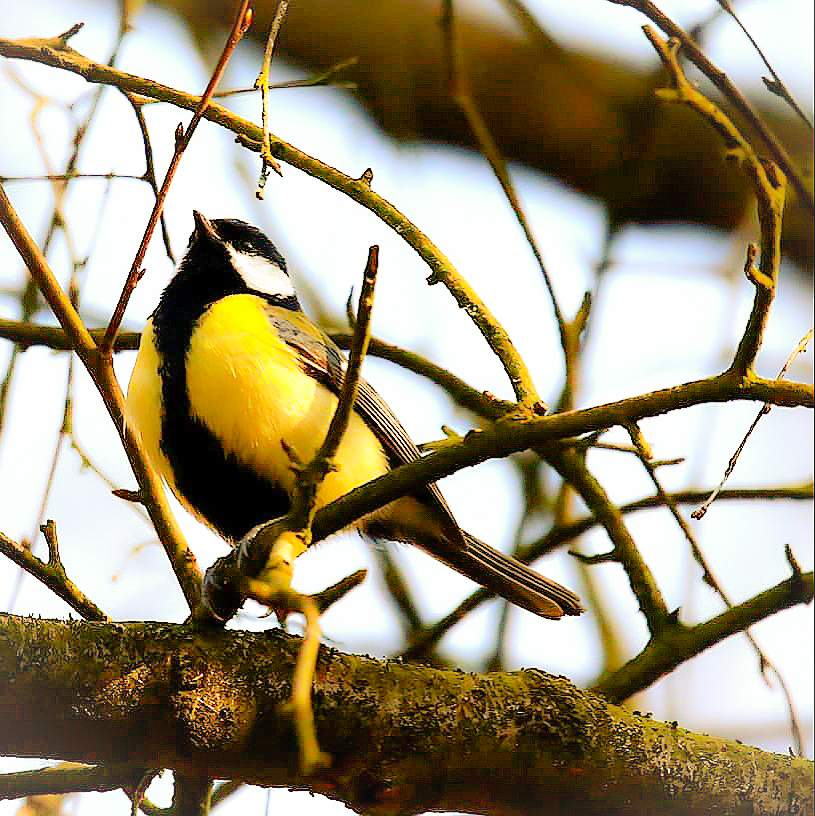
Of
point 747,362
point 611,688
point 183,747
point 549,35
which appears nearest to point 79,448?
point 183,747

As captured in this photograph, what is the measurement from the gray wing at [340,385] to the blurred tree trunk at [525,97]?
126 cm

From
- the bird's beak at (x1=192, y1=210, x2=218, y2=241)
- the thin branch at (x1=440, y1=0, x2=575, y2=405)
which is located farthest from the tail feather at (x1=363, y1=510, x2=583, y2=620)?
the bird's beak at (x1=192, y1=210, x2=218, y2=241)

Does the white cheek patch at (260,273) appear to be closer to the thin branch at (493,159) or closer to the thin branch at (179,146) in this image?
the thin branch at (493,159)

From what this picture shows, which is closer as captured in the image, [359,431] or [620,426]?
[620,426]

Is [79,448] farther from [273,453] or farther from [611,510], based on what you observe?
[611,510]

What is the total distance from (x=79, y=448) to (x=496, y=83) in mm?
2171

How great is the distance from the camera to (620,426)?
1.71m

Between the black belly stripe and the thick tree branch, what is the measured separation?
64 cm

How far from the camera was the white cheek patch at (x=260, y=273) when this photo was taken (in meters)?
3.01

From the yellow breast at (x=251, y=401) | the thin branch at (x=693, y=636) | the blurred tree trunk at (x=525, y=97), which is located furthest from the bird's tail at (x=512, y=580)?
the blurred tree trunk at (x=525, y=97)

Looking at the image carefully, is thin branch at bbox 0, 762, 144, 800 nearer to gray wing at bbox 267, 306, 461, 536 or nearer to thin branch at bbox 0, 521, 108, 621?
thin branch at bbox 0, 521, 108, 621

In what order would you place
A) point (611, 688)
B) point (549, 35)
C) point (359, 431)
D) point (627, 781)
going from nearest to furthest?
point (627, 781), point (611, 688), point (359, 431), point (549, 35)

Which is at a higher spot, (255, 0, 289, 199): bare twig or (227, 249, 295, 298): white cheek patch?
(227, 249, 295, 298): white cheek patch

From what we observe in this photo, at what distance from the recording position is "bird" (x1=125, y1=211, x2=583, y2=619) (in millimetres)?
2463
